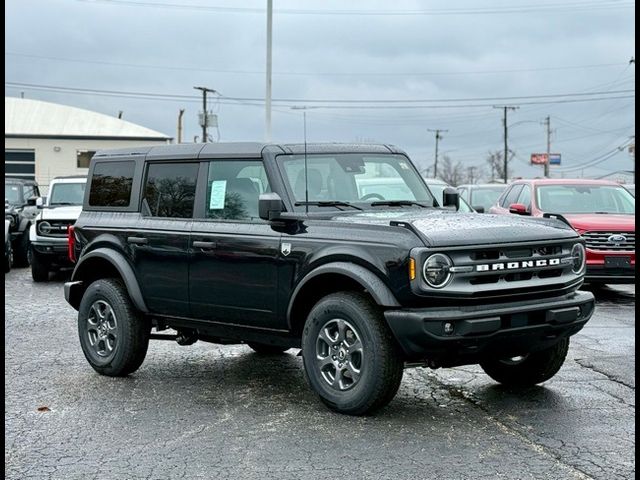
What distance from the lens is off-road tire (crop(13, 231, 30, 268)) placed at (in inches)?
757

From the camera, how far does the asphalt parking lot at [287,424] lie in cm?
526

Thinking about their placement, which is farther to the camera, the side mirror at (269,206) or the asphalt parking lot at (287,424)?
the side mirror at (269,206)

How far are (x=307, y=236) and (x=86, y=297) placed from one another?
8.18 ft

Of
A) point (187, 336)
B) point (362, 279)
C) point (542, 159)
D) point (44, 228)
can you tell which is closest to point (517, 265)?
point (362, 279)

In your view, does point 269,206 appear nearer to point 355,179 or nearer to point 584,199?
point 355,179

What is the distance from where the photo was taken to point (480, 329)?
5.92 meters

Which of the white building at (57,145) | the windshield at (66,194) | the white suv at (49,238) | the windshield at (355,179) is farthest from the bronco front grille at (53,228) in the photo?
the white building at (57,145)

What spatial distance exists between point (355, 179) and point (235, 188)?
0.93 m

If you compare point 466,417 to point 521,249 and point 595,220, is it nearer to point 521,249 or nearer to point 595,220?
point 521,249

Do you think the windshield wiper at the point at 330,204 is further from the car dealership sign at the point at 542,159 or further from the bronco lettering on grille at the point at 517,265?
the car dealership sign at the point at 542,159

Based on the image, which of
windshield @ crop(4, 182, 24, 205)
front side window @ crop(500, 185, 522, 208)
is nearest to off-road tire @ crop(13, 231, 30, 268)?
windshield @ crop(4, 182, 24, 205)

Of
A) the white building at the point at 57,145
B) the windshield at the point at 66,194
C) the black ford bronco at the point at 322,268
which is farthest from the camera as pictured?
the white building at the point at 57,145

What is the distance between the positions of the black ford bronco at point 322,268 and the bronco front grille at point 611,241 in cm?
572

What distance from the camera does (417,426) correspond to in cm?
613
